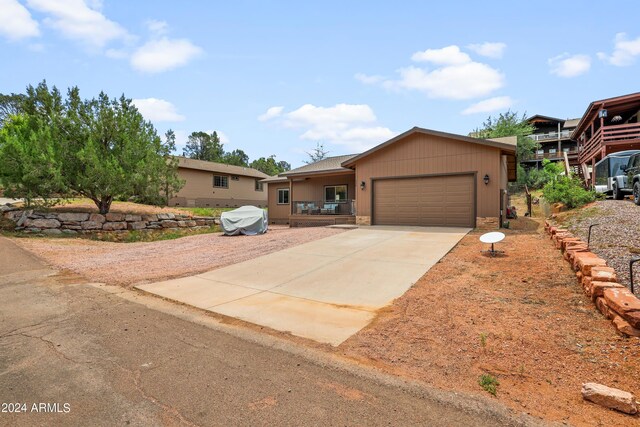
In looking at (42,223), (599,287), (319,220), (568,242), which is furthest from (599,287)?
(42,223)

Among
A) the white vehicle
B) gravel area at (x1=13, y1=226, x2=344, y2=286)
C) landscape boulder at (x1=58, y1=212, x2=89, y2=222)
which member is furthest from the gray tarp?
the white vehicle

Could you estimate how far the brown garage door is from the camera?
1323 centimetres

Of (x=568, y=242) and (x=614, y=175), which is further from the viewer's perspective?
(x=614, y=175)

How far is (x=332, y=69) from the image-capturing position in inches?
552

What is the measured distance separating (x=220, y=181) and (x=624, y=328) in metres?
30.1

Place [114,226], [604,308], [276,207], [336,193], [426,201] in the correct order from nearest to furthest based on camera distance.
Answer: [604,308] < [426,201] < [114,226] < [336,193] < [276,207]

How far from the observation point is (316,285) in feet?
20.1

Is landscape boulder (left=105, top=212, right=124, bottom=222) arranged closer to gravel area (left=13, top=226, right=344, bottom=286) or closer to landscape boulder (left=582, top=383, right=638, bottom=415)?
gravel area (left=13, top=226, right=344, bottom=286)

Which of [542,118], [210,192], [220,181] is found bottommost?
[210,192]

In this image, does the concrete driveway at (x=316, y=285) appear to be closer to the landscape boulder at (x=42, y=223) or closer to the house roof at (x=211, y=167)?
the landscape boulder at (x=42, y=223)

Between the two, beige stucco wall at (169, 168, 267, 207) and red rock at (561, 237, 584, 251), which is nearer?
red rock at (561, 237, 584, 251)

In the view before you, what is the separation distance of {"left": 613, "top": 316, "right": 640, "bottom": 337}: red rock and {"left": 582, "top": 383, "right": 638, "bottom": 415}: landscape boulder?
4.13ft

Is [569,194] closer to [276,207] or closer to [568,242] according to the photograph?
[568,242]

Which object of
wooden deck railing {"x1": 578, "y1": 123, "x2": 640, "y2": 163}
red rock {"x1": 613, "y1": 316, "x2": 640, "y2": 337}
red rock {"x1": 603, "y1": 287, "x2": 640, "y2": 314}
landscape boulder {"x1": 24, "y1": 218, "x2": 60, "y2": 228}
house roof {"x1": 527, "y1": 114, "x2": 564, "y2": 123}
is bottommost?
red rock {"x1": 613, "y1": 316, "x2": 640, "y2": 337}
